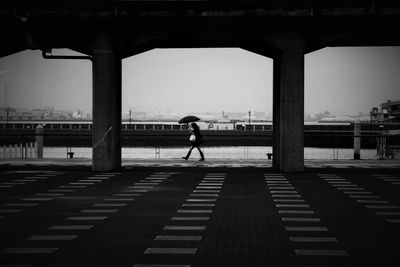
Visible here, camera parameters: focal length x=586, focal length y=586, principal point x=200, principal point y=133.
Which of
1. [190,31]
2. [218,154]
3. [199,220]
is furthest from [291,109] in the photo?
[218,154]

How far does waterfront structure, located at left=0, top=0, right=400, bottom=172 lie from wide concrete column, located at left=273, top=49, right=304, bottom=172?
35 mm

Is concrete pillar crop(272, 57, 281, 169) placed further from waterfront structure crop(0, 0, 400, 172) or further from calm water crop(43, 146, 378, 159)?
calm water crop(43, 146, 378, 159)

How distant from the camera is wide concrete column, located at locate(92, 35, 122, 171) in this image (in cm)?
2072

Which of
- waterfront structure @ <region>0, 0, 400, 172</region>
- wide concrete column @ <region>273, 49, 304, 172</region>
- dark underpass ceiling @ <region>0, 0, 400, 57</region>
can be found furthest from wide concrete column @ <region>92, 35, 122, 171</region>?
wide concrete column @ <region>273, 49, 304, 172</region>

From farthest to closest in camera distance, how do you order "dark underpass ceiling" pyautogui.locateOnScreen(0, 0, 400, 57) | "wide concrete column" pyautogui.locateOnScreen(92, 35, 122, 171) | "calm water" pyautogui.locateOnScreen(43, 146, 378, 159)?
A: "calm water" pyautogui.locateOnScreen(43, 146, 378, 159)
"wide concrete column" pyautogui.locateOnScreen(92, 35, 122, 171)
"dark underpass ceiling" pyautogui.locateOnScreen(0, 0, 400, 57)

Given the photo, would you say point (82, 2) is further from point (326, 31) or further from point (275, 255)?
point (275, 255)

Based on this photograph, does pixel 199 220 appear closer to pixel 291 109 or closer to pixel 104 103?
pixel 291 109

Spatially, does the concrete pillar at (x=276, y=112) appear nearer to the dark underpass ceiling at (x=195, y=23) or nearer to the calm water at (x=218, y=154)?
the dark underpass ceiling at (x=195, y=23)

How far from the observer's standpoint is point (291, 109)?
20516 mm

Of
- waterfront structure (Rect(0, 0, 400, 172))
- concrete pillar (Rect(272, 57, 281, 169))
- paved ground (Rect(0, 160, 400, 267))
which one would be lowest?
paved ground (Rect(0, 160, 400, 267))

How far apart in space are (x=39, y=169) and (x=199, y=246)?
15.0 meters

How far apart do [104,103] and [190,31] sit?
3977 millimetres

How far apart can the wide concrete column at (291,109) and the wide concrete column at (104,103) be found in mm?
5994

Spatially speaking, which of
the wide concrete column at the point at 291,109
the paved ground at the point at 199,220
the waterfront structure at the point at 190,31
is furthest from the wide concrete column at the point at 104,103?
the wide concrete column at the point at 291,109
